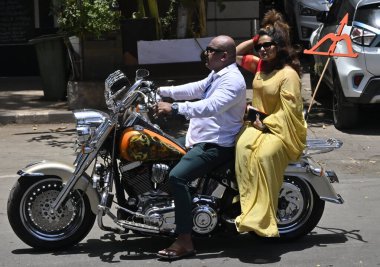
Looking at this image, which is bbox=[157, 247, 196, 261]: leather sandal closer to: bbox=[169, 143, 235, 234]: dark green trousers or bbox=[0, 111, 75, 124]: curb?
bbox=[169, 143, 235, 234]: dark green trousers

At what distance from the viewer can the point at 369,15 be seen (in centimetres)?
948

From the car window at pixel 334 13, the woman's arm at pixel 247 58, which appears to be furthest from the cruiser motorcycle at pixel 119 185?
the car window at pixel 334 13

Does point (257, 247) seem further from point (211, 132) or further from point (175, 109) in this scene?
point (175, 109)

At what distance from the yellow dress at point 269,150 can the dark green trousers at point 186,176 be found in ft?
0.72

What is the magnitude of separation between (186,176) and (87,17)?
5.93m

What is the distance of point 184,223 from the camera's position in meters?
5.23

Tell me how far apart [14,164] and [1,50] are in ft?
22.5

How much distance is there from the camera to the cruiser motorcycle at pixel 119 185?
5.27 metres

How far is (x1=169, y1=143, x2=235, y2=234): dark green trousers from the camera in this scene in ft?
17.0

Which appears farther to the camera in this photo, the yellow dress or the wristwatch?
the yellow dress

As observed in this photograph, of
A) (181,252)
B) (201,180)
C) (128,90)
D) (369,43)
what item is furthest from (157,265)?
(369,43)

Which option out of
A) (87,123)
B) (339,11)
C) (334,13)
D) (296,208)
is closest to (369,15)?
(339,11)

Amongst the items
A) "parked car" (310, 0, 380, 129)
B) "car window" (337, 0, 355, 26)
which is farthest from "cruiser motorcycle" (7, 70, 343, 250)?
"car window" (337, 0, 355, 26)

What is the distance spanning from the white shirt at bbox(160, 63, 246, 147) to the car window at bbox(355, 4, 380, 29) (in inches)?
181
